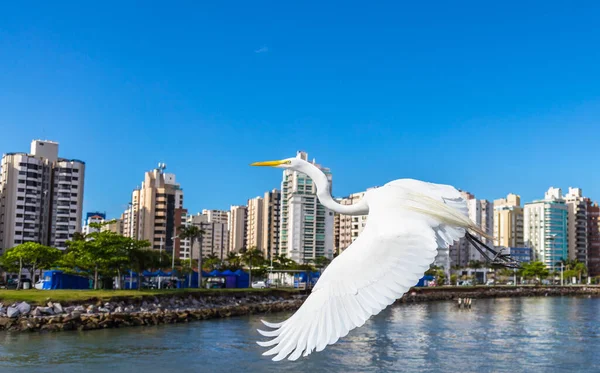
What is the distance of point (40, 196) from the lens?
3317 inches

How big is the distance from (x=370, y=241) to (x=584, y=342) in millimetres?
27995

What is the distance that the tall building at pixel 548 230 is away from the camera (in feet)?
412

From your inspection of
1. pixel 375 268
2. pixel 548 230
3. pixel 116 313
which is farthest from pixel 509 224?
pixel 375 268

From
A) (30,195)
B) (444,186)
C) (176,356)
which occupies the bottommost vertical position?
(176,356)

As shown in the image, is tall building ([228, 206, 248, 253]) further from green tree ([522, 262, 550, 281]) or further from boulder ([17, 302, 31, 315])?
boulder ([17, 302, 31, 315])

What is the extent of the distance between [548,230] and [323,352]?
4377 inches

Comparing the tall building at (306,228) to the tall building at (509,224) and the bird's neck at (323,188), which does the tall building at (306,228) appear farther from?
the bird's neck at (323,188)

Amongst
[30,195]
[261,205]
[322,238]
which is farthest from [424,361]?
[261,205]

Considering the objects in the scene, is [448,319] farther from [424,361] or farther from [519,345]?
[424,361]

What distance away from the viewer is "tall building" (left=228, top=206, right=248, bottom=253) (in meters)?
149

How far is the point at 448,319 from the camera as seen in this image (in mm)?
41688

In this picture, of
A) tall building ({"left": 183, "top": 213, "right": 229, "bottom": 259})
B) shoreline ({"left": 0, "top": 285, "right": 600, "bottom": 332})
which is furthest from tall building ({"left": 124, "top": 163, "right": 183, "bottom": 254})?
shoreline ({"left": 0, "top": 285, "right": 600, "bottom": 332})

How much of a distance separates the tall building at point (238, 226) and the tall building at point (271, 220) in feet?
74.7

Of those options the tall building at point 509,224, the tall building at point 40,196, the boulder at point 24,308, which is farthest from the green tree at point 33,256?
the tall building at point 509,224
